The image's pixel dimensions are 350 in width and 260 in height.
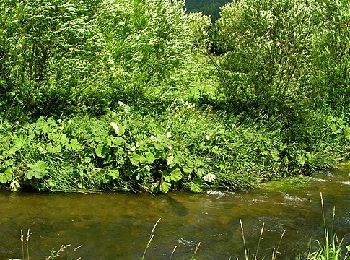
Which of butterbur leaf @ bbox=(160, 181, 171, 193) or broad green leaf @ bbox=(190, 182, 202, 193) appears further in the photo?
broad green leaf @ bbox=(190, 182, 202, 193)

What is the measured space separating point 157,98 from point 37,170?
6230 mm

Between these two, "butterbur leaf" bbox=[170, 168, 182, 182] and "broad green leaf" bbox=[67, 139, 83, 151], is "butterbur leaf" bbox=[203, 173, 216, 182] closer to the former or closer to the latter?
"butterbur leaf" bbox=[170, 168, 182, 182]

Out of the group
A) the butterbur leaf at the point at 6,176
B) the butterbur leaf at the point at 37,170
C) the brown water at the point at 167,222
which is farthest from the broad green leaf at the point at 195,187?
the butterbur leaf at the point at 6,176

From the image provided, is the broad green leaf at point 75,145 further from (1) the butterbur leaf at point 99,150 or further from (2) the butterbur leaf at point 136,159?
(2) the butterbur leaf at point 136,159

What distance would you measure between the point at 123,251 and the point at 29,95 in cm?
658

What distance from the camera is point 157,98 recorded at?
16875 millimetres

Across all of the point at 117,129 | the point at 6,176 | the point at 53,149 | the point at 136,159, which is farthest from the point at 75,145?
the point at 6,176

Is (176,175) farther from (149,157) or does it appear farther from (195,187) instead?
(149,157)

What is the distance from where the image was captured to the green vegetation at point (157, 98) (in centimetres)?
1239

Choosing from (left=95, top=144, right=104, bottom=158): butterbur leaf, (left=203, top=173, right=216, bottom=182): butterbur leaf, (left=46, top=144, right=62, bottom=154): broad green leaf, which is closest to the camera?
(left=46, top=144, right=62, bottom=154): broad green leaf

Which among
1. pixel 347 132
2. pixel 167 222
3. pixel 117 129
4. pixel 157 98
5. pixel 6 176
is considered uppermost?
pixel 157 98

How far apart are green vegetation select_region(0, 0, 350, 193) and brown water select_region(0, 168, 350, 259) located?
743mm

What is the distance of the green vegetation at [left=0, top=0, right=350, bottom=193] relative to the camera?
12.4m

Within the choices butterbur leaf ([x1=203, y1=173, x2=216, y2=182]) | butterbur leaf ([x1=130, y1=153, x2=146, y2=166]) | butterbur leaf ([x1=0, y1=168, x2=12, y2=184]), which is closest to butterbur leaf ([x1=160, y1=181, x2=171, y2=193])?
butterbur leaf ([x1=130, y1=153, x2=146, y2=166])
